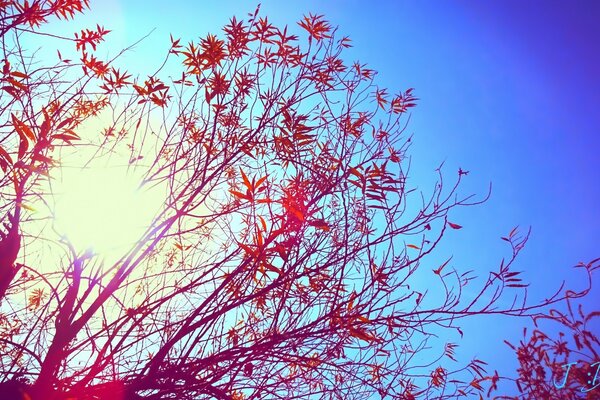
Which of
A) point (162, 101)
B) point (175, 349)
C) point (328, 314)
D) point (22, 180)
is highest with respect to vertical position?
point (162, 101)

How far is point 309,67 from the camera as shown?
341 cm

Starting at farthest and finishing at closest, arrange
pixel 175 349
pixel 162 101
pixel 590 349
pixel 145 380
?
pixel 590 349 → pixel 162 101 → pixel 175 349 → pixel 145 380

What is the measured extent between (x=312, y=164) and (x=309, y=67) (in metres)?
0.86

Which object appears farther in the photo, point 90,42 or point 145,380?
point 90,42

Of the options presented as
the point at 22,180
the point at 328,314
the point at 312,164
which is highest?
the point at 312,164

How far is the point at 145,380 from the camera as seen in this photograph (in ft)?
8.21

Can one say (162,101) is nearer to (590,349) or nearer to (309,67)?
(309,67)

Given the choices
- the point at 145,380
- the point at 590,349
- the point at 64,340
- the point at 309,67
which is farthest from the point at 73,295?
the point at 590,349

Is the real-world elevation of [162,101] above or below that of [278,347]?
above

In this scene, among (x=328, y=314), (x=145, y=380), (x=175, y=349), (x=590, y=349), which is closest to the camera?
(x=145, y=380)

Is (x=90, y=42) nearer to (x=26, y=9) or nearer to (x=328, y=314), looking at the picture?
(x=26, y=9)

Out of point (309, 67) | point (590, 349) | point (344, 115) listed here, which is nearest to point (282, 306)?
point (344, 115)

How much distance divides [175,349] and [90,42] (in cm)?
240

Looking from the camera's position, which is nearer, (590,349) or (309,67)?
(309,67)
